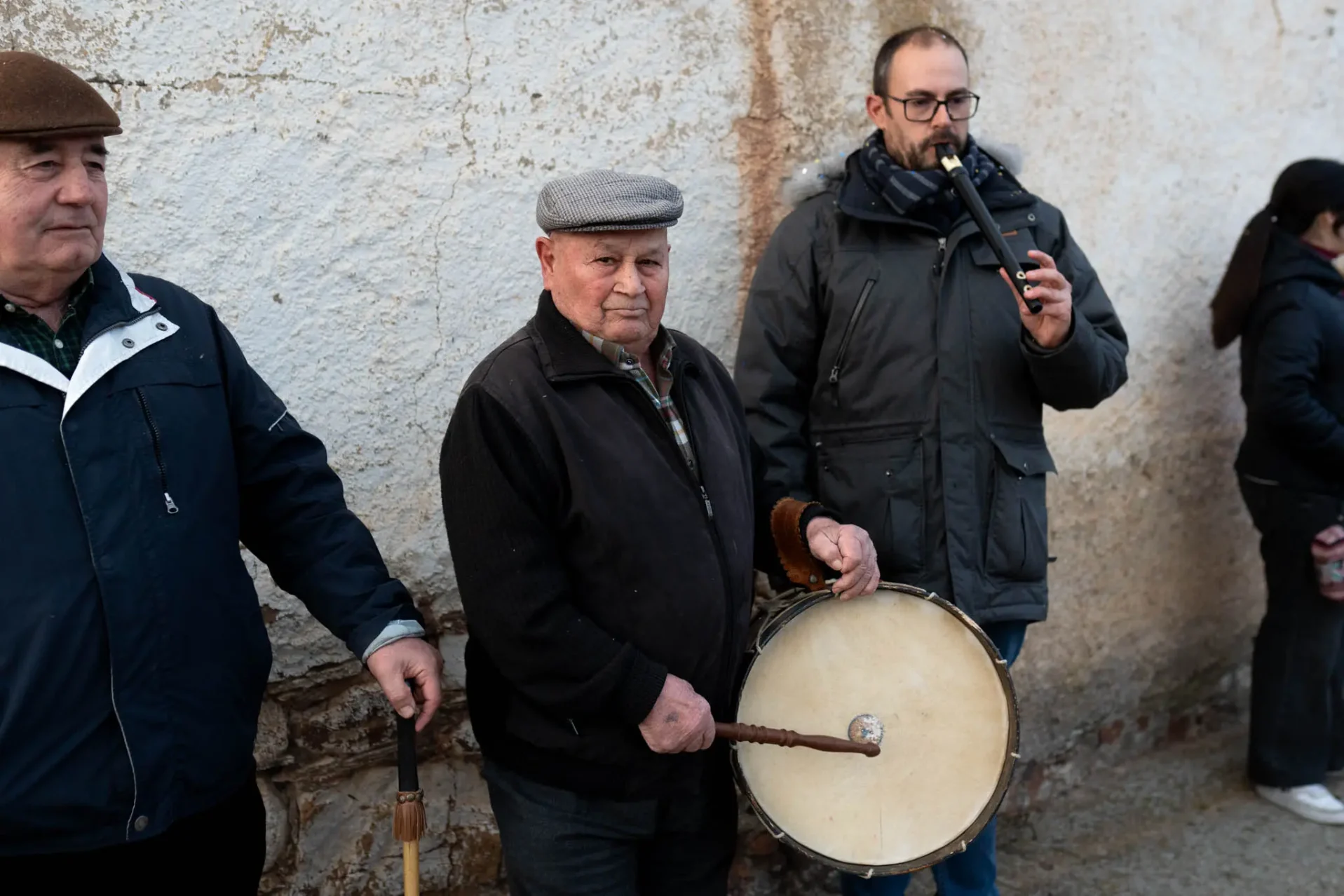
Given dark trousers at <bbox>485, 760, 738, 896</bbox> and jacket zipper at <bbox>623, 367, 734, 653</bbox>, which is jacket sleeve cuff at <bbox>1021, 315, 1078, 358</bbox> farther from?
dark trousers at <bbox>485, 760, 738, 896</bbox>

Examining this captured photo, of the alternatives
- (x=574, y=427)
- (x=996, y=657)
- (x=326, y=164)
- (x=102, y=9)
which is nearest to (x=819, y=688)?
(x=996, y=657)

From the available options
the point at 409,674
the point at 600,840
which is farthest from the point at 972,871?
the point at 409,674

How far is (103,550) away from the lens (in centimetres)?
183

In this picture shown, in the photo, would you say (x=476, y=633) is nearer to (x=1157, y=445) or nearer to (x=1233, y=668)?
(x=1157, y=445)

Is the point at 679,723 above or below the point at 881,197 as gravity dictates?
below

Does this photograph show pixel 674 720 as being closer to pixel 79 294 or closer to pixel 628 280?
pixel 628 280

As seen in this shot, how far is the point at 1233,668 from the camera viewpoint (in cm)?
460

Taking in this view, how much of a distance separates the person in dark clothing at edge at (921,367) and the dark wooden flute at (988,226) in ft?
0.19

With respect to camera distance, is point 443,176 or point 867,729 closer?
point 867,729

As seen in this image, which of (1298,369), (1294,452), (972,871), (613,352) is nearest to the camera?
(613,352)

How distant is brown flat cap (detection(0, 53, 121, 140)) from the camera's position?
180 cm

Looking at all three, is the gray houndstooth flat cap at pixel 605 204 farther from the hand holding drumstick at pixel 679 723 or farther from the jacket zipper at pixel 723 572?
the hand holding drumstick at pixel 679 723

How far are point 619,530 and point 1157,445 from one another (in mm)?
2645

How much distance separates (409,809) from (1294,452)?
2924mm
